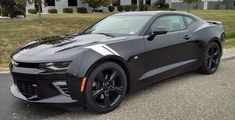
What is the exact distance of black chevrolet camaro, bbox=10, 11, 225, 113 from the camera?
3725 mm

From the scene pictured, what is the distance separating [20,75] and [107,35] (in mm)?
1552

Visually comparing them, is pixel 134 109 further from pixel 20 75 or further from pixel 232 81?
pixel 232 81

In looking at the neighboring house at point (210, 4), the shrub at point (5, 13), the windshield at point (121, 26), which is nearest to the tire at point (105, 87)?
the windshield at point (121, 26)

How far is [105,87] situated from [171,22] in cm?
208

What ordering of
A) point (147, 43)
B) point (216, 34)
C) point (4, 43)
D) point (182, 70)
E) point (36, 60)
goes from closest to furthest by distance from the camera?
point (36, 60) < point (147, 43) < point (182, 70) < point (216, 34) < point (4, 43)

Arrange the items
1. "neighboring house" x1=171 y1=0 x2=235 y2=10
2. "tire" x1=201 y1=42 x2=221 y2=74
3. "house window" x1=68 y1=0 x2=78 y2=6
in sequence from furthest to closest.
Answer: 1. "neighboring house" x1=171 y1=0 x2=235 y2=10
2. "house window" x1=68 y1=0 x2=78 y2=6
3. "tire" x1=201 y1=42 x2=221 y2=74

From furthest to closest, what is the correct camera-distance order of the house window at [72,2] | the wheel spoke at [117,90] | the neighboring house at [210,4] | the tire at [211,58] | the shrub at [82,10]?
the neighboring house at [210,4] < the house window at [72,2] < the shrub at [82,10] < the tire at [211,58] < the wheel spoke at [117,90]

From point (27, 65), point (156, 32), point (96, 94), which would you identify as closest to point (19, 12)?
point (156, 32)

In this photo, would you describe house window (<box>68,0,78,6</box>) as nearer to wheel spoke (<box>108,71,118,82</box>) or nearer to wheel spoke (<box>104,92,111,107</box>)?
wheel spoke (<box>108,71,118,82</box>)

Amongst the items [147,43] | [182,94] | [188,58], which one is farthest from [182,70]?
[147,43]

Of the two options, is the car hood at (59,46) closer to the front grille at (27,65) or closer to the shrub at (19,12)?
the front grille at (27,65)

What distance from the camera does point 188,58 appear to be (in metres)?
5.57

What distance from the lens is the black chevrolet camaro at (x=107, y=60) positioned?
3.72 m

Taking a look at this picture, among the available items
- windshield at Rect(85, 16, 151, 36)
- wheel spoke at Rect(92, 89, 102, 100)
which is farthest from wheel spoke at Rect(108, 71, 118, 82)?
windshield at Rect(85, 16, 151, 36)
